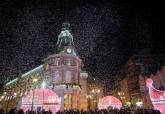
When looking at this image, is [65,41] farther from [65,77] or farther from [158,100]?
[158,100]

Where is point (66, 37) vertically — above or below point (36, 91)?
above

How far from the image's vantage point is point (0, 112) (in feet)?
55.7

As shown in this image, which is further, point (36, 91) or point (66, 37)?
point (66, 37)

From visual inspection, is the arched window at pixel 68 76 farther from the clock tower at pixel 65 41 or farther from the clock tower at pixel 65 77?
the clock tower at pixel 65 41

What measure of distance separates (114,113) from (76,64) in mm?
31041

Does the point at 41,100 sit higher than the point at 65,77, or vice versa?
the point at 65,77

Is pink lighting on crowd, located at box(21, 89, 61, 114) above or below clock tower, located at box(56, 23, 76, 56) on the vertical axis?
below

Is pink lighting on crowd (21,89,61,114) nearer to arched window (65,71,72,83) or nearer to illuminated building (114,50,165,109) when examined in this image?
arched window (65,71,72,83)

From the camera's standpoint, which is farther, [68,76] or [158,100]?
[68,76]

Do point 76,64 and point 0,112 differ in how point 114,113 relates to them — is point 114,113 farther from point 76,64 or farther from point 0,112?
point 76,64

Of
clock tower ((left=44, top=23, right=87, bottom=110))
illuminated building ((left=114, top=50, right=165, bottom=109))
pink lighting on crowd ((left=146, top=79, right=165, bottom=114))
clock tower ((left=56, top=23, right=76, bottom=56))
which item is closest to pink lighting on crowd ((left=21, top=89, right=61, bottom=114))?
pink lighting on crowd ((left=146, top=79, right=165, bottom=114))

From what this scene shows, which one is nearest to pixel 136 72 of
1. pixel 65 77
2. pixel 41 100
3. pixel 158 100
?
pixel 65 77

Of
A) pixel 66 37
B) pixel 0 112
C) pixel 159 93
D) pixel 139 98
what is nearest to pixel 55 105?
pixel 0 112

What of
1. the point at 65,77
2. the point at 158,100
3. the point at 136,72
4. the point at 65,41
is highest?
the point at 65,41
